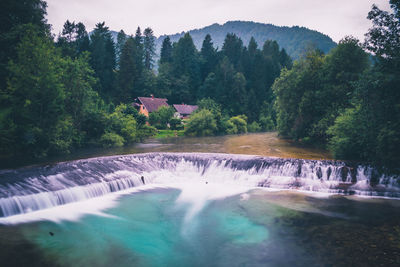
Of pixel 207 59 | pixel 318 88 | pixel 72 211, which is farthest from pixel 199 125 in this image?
pixel 207 59

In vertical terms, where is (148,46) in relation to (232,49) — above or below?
above

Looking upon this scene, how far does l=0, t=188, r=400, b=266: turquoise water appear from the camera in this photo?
28.2ft

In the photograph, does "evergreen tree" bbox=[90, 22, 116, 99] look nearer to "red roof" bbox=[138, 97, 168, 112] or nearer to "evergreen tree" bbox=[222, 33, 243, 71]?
"red roof" bbox=[138, 97, 168, 112]

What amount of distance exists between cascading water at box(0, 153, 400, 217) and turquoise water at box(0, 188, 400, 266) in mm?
1396

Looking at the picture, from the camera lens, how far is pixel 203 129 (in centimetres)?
4544

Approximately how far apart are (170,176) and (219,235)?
8947mm

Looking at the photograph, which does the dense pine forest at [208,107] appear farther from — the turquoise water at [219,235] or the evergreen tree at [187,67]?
the evergreen tree at [187,67]

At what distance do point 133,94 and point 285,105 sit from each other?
38.4 metres

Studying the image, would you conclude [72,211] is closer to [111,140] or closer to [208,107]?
[111,140]

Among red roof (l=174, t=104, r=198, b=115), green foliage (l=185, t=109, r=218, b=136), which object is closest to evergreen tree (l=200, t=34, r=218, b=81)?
red roof (l=174, t=104, r=198, b=115)

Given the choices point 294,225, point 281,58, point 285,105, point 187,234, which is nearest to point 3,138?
point 187,234

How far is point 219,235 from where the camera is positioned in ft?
34.9

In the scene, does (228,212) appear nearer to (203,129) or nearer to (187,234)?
(187,234)

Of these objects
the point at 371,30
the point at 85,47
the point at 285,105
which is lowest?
the point at 285,105
